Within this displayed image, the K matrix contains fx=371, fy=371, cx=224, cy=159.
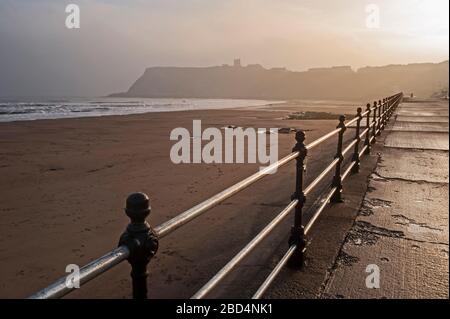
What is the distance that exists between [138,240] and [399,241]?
10.4 ft

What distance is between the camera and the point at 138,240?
54.0 inches

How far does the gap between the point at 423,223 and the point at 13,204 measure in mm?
6663

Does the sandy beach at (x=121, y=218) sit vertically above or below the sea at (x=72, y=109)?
below

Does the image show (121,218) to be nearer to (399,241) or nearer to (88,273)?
(399,241)

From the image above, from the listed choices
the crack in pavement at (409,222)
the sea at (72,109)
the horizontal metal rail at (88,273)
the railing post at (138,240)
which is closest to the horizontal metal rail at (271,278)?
the railing post at (138,240)

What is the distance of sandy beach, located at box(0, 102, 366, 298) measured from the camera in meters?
3.89

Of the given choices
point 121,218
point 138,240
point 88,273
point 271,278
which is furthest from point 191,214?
point 121,218

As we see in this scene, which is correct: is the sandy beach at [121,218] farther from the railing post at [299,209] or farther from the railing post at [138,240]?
the railing post at [138,240]

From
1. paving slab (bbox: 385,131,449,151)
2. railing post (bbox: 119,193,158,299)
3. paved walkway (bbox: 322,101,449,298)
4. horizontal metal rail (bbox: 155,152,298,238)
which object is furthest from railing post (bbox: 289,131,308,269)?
paving slab (bbox: 385,131,449,151)

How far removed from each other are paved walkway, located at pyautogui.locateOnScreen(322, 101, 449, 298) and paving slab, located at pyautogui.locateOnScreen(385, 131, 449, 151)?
306cm

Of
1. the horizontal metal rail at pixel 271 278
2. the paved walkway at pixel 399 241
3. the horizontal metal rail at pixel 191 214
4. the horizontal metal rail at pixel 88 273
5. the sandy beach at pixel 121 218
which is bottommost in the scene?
the sandy beach at pixel 121 218

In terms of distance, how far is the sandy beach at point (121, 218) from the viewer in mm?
3889

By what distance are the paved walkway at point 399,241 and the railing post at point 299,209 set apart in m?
0.31

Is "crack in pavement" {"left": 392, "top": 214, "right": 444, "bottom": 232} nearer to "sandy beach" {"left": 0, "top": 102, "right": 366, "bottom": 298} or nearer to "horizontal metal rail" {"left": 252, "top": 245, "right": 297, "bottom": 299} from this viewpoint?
"sandy beach" {"left": 0, "top": 102, "right": 366, "bottom": 298}
